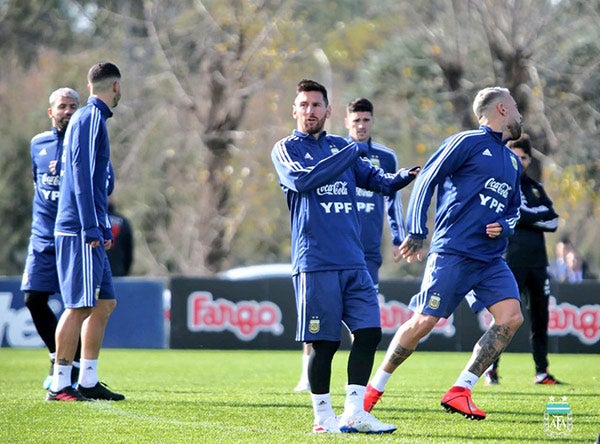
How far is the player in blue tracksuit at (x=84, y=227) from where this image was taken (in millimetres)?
9766

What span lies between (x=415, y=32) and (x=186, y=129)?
945 cm

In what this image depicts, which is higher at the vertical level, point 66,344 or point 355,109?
point 355,109

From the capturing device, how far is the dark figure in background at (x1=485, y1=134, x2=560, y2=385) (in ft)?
40.5

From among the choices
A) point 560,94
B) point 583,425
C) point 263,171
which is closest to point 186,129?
point 263,171

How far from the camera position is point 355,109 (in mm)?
11297

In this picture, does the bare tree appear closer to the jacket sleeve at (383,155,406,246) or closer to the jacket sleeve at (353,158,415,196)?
the jacket sleeve at (383,155,406,246)

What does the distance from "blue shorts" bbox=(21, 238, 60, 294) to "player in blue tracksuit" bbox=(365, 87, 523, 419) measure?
3.16m

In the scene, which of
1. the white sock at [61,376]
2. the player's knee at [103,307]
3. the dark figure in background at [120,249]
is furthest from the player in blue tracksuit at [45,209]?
the dark figure in background at [120,249]

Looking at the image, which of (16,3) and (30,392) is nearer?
(30,392)

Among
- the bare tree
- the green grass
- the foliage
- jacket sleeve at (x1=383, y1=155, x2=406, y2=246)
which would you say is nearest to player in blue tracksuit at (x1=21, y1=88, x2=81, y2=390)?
the green grass

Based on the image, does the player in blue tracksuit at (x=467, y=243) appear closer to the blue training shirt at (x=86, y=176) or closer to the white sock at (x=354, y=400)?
the white sock at (x=354, y=400)

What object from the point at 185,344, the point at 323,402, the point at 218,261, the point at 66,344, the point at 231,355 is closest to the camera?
the point at 323,402

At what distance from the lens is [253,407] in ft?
32.4

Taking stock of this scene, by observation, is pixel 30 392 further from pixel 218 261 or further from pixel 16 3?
pixel 16 3
